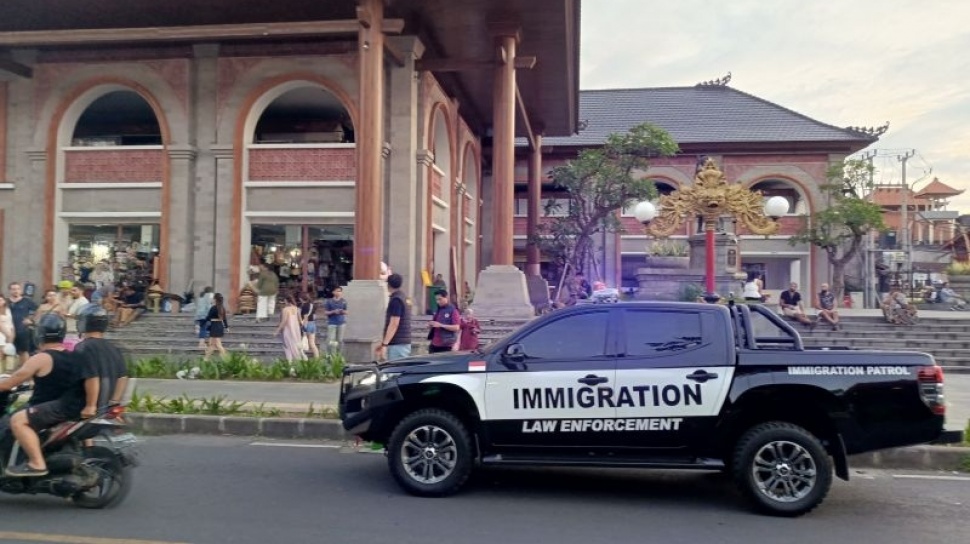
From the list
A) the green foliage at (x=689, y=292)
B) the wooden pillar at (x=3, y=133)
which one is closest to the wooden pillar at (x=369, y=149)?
the green foliage at (x=689, y=292)

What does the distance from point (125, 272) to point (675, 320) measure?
18400 mm

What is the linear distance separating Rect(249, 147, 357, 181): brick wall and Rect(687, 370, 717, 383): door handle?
585 inches

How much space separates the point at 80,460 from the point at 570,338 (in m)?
3.99

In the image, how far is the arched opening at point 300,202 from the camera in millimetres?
→ 19750

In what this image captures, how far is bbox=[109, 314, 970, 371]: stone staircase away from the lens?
55.6 ft

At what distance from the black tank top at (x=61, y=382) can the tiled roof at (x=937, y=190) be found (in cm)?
8605

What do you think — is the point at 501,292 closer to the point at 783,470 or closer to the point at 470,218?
the point at 470,218

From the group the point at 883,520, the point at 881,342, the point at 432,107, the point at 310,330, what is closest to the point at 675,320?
Result: the point at 883,520

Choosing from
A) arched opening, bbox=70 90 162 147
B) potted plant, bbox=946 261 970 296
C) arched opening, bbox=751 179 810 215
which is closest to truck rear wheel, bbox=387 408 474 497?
arched opening, bbox=70 90 162 147

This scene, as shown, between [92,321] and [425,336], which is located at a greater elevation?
[92,321]

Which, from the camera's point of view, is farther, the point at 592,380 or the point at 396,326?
the point at 396,326

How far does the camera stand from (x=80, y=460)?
18.8ft

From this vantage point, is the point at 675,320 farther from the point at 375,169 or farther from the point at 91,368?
the point at 375,169

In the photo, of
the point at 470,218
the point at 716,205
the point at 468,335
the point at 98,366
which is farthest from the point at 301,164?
the point at 98,366
